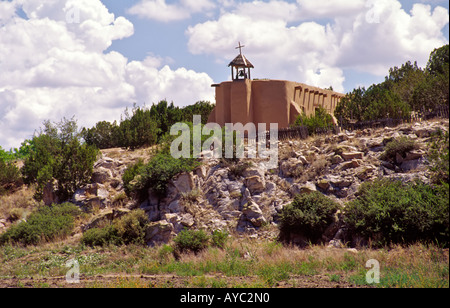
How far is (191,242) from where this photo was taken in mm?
13789

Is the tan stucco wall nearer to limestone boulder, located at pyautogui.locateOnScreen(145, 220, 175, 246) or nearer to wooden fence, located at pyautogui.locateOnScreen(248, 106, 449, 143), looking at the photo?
wooden fence, located at pyautogui.locateOnScreen(248, 106, 449, 143)

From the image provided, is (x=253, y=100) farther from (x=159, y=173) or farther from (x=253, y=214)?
(x=253, y=214)

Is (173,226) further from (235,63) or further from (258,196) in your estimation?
(235,63)

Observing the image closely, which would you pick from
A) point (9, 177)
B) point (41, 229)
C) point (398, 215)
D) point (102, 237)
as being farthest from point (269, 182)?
point (9, 177)

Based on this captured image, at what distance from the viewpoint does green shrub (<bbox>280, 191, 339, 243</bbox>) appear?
14.1 metres

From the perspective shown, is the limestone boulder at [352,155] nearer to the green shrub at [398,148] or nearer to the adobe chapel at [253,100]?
the green shrub at [398,148]

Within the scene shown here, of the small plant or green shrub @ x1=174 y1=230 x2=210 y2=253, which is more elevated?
the small plant

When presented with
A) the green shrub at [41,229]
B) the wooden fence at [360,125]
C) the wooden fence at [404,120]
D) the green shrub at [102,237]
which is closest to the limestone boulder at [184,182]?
the green shrub at [102,237]

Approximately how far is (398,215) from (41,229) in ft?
45.4

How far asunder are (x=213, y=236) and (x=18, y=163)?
73.4 ft

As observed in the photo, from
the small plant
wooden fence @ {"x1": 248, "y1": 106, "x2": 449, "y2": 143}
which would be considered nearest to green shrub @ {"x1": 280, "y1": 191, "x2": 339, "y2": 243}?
the small plant

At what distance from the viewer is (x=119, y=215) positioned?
57.5 feet

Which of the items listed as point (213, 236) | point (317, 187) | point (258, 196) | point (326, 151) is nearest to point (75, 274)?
point (213, 236)

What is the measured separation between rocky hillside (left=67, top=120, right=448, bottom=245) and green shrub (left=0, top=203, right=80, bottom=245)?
913 millimetres
